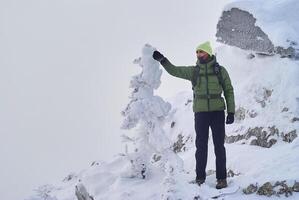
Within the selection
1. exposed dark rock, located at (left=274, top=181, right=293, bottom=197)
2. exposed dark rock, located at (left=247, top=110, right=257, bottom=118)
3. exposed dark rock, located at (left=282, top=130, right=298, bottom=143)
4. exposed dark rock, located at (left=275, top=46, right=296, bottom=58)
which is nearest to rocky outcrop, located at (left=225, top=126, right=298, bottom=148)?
exposed dark rock, located at (left=282, top=130, right=298, bottom=143)

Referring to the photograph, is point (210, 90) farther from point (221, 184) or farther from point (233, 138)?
point (233, 138)

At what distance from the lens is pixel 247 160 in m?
15.2

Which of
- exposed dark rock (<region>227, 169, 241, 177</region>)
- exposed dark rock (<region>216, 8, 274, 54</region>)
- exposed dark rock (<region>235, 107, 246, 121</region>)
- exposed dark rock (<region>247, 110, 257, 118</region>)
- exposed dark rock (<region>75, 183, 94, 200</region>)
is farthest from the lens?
exposed dark rock (<region>216, 8, 274, 54</region>)

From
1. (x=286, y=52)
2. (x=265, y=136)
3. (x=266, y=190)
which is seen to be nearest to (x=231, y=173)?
(x=265, y=136)

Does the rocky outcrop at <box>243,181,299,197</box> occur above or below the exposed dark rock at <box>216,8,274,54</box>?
below

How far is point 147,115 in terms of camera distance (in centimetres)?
1461

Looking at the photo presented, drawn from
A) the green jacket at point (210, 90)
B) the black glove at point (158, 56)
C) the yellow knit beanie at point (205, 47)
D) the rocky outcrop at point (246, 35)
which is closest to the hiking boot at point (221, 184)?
the green jacket at point (210, 90)

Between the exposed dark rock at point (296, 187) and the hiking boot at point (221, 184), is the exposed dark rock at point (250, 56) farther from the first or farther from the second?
the exposed dark rock at point (296, 187)

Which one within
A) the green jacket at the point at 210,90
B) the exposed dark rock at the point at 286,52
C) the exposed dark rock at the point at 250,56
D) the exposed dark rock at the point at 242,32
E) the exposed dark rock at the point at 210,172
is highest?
the exposed dark rock at the point at 242,32

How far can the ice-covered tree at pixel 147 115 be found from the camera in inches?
570

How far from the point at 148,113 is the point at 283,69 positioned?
4792 millimetres

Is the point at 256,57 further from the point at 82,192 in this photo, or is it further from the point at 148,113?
the point at 82,192

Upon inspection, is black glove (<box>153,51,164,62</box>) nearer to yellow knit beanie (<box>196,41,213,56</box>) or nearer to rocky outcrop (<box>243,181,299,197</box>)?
yellow knit beanie (<box>196,41,213,56</box>)

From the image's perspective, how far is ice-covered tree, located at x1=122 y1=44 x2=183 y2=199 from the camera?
14469 mm
